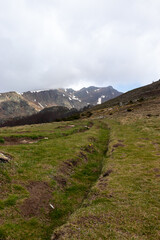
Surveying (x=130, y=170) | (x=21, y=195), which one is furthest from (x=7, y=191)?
(x=130, y=170)

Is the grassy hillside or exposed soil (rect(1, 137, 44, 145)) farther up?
exposed soil (rect(1, 137, 44, 145))

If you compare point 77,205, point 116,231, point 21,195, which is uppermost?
point 21,195

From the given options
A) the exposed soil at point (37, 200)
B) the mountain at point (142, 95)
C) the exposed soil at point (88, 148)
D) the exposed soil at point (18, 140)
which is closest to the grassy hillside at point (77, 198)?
the exposed soil at point (37, 200)

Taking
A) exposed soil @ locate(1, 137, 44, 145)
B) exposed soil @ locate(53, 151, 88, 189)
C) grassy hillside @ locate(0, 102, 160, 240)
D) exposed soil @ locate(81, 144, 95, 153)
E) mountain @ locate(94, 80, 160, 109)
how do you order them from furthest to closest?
mountain @ locate(94, 80, 160, 109) → exposed soil @ locate(1, 137, 44, 145) → exposed soil @ locate(81, 144, 95, 153) → exposed soil @ locate(53, 151, 88, 189) → grassy hillside @ locate(0, 102, 160, 240)

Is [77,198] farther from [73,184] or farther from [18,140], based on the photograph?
[18,140]

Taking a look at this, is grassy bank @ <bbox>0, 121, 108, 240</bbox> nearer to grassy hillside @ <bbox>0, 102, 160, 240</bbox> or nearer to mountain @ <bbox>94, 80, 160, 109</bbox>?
grassy hillside @ <bbox>0, 102, 160, 240</bbox>

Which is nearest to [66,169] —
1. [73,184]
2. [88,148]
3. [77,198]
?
[73,184]

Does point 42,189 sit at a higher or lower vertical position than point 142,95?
lower

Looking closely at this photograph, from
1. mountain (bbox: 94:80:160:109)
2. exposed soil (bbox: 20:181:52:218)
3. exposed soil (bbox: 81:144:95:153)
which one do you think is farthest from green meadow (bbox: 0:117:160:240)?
mountain (bbox: 94:80:160:109)

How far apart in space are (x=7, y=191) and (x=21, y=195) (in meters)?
1.16

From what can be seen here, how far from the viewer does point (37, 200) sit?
1117cm

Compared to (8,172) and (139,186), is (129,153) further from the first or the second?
(8,172)

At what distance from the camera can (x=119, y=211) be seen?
377 inches

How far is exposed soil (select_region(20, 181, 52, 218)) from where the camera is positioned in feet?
32.9
